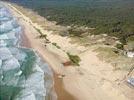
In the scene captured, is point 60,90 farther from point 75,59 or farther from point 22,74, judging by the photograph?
point 75,59

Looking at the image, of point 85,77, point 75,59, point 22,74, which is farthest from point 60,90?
point 75,59

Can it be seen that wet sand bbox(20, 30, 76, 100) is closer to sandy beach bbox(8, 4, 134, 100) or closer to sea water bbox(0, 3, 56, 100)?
sandy beach bbox(8, 4, 134, 100)

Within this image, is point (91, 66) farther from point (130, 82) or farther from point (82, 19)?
point (82, 19)

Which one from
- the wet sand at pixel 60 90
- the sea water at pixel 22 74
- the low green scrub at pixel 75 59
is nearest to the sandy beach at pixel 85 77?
the wet sand at pixel 60 90

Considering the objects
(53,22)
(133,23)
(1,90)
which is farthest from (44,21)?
(1,90)

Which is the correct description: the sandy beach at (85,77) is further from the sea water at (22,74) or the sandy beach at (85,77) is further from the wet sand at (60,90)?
the sea water at (22,74)

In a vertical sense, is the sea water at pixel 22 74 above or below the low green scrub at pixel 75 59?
below

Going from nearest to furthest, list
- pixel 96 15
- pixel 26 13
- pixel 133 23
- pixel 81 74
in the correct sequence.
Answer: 1. pixel 81 74
2. pixel 133 23
3. pixel 96 15
4. pixel 26 13
